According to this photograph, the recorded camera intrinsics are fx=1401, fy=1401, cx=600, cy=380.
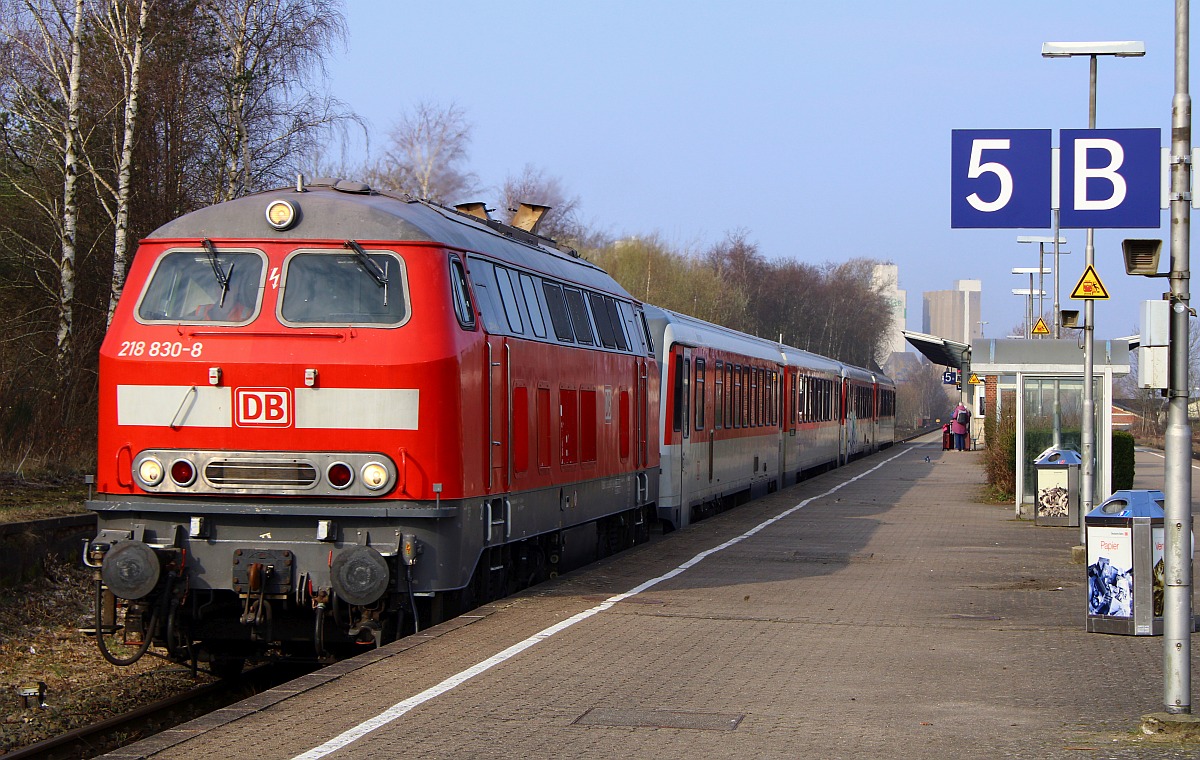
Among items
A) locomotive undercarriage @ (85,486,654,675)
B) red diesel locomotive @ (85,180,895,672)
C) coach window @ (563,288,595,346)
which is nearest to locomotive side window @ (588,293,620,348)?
coach window @ (563,288,595,346)

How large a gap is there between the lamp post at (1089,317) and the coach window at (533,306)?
771cm

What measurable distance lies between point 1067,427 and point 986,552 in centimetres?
604

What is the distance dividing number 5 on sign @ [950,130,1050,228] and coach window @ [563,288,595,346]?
3.53 m

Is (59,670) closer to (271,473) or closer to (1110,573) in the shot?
(271,473)

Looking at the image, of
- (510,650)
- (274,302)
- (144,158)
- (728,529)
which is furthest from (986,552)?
(144,158)

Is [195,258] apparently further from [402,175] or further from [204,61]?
[402,175]

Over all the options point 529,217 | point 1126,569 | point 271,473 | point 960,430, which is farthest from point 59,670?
point 960,430

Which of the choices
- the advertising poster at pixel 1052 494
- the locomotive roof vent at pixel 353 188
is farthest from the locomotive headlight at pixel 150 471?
the advertising poster at pixel 1052 494

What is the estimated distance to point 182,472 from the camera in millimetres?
9250

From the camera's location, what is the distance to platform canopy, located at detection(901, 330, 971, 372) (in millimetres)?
31578

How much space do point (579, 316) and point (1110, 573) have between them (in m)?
5.29

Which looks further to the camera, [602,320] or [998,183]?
[602,320]

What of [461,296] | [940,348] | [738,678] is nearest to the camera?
[738,678]

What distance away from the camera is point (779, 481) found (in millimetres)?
29125
